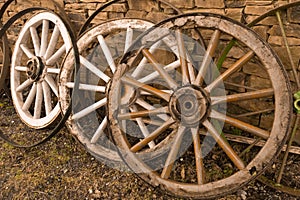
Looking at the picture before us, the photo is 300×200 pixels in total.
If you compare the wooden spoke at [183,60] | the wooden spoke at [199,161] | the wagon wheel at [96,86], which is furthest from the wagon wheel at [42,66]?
the wooden spoke at [199,161]

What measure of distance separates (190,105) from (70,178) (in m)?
1.11

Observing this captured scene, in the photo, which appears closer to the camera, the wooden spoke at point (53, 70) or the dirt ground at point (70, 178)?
the dirt ground at point (70, 178)

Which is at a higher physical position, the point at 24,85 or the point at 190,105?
the point at 190,105

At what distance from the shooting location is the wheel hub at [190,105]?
1.87 meters

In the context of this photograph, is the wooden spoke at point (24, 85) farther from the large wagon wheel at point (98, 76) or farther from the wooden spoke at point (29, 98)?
the large wagon wheel at point (98, 76)

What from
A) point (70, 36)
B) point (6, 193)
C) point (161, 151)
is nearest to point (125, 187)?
point (161, 151)

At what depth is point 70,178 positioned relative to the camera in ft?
7.80

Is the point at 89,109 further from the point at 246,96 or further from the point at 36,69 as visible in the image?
the point at 246,96

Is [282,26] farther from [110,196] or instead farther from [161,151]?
[110,196]

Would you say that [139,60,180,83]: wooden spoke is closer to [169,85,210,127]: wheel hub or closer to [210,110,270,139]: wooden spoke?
[169,85,210,127]: wheel hub

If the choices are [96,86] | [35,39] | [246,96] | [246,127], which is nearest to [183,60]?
[246,96]

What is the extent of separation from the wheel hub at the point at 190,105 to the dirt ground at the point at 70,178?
57 cm

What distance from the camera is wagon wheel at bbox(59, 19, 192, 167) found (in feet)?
7.98

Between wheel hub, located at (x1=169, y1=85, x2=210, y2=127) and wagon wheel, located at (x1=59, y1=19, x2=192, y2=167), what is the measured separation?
1.91 feet
